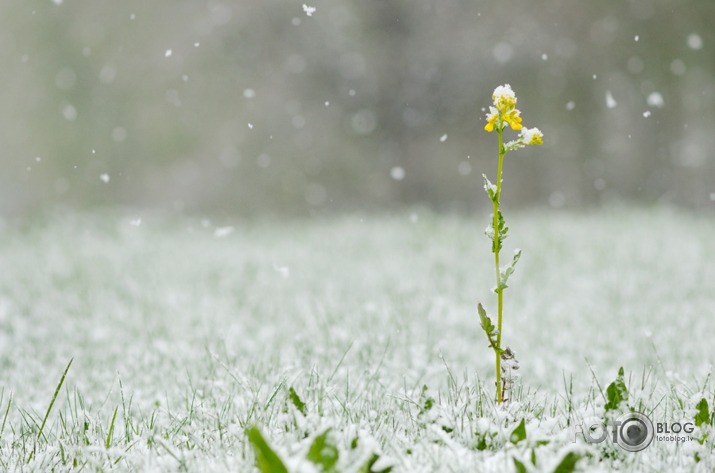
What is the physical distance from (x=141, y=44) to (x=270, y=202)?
3.05 metres

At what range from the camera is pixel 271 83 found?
10.3 meters

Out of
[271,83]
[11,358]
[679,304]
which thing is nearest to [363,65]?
[271,83]

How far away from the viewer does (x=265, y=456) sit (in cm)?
172

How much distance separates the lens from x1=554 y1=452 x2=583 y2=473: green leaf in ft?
6.14

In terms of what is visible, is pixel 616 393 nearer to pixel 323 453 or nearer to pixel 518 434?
pixel 518 434

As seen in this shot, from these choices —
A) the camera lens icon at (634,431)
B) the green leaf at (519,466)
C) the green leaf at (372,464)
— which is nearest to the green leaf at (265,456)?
the green leaf at (372,464)

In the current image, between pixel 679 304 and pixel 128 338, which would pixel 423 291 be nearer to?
pixel 679 304

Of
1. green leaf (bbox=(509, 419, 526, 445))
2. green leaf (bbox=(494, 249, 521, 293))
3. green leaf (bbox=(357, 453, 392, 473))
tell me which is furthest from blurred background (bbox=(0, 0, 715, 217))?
green leaf (bbox=(357, 453, 392, 473))

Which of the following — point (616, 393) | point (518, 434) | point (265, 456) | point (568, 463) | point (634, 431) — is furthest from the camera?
point (616, 393)

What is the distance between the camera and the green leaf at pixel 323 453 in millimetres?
1805

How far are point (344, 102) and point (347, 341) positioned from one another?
628 cm

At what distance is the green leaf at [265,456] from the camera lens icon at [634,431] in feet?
3.73

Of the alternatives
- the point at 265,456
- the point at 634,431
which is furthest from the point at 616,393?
the point at 265,456

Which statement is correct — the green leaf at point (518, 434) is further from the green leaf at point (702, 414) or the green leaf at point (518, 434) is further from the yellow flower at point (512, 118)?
the yellow flower at point (512, 118)
